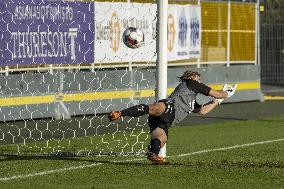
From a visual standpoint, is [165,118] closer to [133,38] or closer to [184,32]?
[133,38]

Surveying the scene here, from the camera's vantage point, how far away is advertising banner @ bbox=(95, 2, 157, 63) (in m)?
22.2

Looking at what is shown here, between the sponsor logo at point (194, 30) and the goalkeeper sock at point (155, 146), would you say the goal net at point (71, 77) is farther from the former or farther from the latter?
the sponsor logo at point (194, 30)

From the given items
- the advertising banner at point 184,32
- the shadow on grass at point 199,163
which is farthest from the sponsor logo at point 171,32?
the shadow on grass at point 199,163

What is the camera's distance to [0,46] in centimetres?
1786

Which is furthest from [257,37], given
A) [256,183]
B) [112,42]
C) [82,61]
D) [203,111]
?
[256,183]

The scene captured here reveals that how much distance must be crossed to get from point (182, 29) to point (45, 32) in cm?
740

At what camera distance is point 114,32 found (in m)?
22.9

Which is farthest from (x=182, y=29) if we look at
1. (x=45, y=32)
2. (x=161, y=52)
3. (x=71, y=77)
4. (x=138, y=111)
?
(x=138, y=111)

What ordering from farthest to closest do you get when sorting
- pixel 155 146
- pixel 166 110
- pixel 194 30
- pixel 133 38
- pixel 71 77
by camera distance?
pixel 194 30
pixel 71 77
pixel 133 38
pixel 166 110
pixel 155 146

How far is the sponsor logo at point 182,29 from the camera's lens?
25.5 meters

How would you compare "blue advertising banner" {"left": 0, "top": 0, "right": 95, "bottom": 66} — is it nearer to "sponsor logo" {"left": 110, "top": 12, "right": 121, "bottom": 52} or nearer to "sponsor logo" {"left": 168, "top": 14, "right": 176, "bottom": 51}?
"sponsor logo" {"left": 110, "top": 12, "right": 121, "bottom": 52}

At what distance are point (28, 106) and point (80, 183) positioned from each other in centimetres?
1015

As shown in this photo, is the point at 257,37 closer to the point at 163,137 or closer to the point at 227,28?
the point at 227,28

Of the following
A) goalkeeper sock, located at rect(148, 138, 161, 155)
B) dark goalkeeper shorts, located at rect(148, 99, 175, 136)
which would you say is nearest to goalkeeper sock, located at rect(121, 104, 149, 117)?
dark goalkeeper shorts, located at rect(148, 99, 175, 136)
